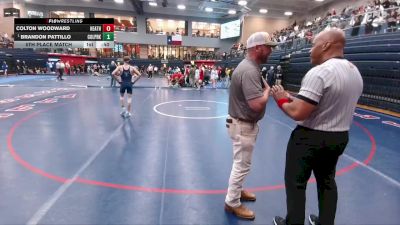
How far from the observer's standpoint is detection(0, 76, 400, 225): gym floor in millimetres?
3262

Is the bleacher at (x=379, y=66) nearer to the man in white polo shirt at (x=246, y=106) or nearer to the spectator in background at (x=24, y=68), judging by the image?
the man in white polo shirt at (x=246, y=106)

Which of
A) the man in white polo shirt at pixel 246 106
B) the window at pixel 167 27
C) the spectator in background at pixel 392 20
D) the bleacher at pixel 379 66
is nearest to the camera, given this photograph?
the man in white polo shirt at pixel 246 106

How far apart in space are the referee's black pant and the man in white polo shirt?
0.57 m

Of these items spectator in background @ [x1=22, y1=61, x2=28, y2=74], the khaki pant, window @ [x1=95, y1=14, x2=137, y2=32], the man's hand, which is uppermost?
window @ [x1=95, y1=14, x2=137, y2=32]

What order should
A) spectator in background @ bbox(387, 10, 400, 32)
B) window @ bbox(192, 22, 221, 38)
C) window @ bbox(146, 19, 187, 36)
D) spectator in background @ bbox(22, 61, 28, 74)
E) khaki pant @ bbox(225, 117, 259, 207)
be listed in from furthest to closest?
window @ bbox(192, 22, 221, 38)
window @ bbox(146, 19, 187, 36)
spectator in background @ bbox(22, 61, 28, 74)
spectator in background @ bbox(387, 10, 400, 32)
khaki pant @ bbox(225, 117, 259, 207)

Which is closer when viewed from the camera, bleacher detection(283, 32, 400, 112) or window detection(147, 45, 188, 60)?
bleacher detection(283, 32, 400, 112)

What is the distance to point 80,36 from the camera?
31.8ft

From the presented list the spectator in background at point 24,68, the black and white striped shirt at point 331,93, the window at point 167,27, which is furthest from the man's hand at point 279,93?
the window at point 167,27

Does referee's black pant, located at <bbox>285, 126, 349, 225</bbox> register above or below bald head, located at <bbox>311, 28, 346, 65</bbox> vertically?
below

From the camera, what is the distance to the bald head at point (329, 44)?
2230 millimetres

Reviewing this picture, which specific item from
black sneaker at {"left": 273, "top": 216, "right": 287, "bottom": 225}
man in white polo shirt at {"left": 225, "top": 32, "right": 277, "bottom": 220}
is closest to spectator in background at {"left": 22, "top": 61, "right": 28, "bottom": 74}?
man in white polo shirt at {"left": 225, "top": 32, "right": 277, "bottom": 220}
